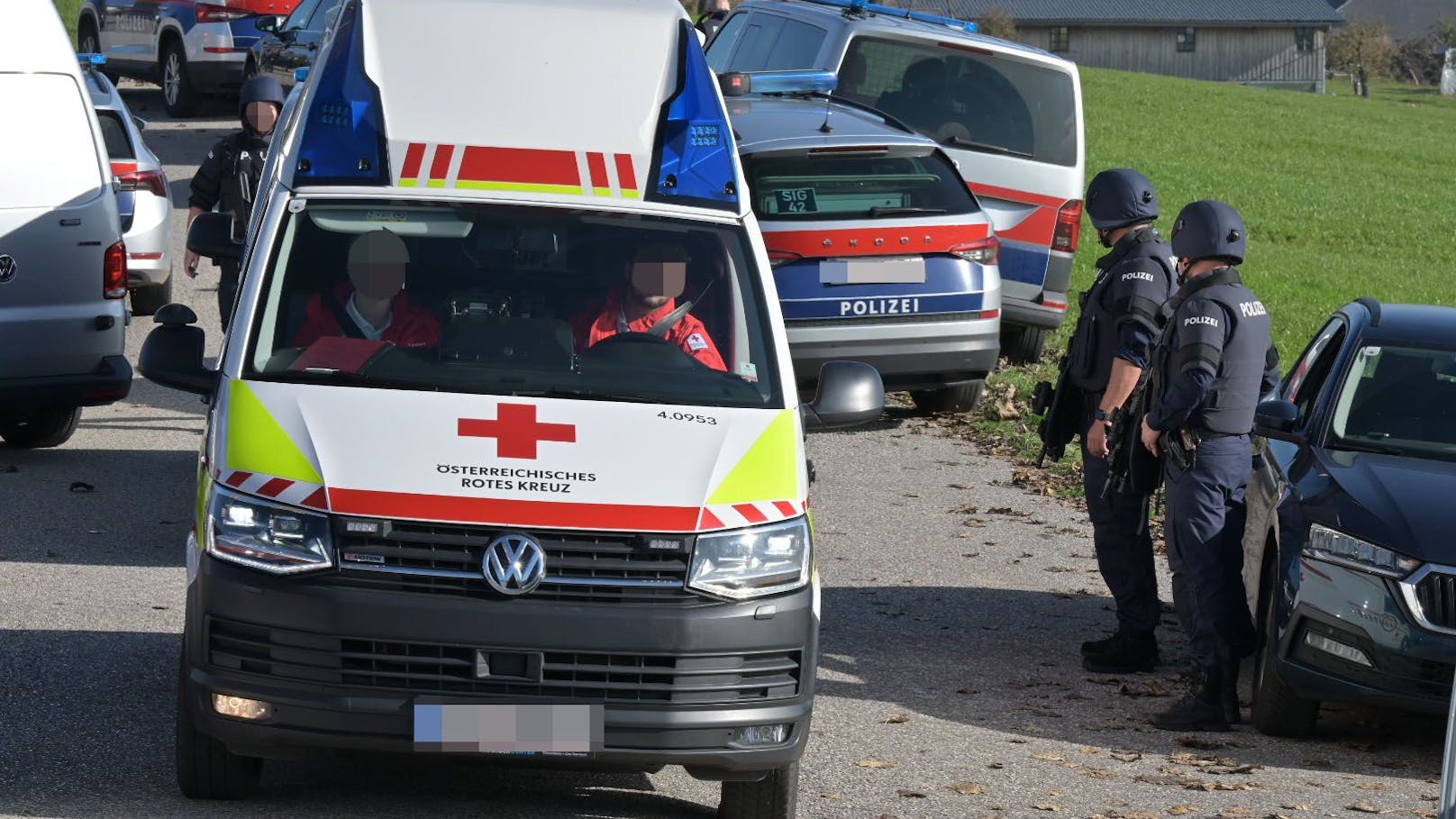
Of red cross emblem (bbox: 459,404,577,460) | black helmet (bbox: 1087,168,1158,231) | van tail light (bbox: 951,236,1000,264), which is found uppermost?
black helmet (bbox: 1087,168,1158,231)

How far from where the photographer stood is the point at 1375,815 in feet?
20.9

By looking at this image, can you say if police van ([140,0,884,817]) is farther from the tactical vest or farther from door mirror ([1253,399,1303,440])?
door mirror ([1253,399,1303,440])

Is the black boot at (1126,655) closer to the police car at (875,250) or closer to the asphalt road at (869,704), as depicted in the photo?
the asphalt road at (869,704)

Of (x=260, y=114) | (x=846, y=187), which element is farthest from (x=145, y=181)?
(x=846, y=187)

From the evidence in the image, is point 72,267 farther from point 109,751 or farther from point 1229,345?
point 1229,345

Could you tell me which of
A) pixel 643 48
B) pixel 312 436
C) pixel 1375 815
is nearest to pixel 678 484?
pixel 312 436

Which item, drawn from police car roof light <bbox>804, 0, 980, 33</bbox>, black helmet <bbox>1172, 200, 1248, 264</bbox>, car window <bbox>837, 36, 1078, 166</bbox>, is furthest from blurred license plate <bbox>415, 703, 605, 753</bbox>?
police car roof light <bbox>804, 0, 980, 33</bbox>

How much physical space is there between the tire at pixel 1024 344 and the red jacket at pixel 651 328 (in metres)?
8.97

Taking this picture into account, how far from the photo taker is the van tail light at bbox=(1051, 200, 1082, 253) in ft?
44.4

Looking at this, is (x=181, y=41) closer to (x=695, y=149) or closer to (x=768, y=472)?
(x=695, y=149)

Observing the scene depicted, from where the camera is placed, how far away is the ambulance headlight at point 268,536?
5211 millimetres

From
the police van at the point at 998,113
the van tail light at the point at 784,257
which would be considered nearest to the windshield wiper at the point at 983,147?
the police van at the point at 998,113

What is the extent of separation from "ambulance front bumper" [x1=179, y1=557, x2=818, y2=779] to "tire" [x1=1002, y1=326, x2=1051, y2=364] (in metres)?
9.96

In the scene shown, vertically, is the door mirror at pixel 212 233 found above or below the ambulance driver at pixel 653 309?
below
